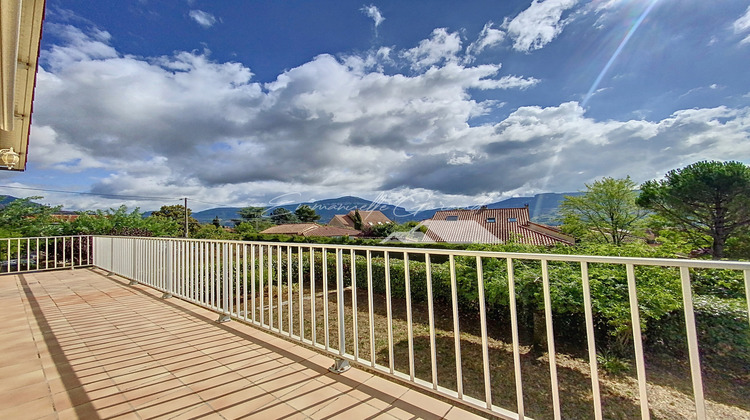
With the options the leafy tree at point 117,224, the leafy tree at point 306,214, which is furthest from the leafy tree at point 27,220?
the leafy tree at point 306,214

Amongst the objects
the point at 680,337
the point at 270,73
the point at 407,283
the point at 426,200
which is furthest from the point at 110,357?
the point at 426,200

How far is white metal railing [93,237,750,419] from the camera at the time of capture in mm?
1038

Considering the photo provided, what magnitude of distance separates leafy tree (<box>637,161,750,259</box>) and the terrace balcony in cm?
1330

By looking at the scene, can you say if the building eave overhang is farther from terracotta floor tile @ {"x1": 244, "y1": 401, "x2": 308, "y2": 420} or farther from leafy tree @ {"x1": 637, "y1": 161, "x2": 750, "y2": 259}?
leafy tree @ {"x1": 637, "y1": 161, "x2": 750, "y2": 259}

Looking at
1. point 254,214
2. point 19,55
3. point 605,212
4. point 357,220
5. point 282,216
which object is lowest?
point 605,212

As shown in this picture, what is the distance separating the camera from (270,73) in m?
9.72

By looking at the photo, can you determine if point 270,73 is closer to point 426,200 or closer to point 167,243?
point 167,243

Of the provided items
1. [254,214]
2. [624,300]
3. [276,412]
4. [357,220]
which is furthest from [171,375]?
[254,214]

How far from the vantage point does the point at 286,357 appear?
216 cm

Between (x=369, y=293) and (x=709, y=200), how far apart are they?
16645 mm

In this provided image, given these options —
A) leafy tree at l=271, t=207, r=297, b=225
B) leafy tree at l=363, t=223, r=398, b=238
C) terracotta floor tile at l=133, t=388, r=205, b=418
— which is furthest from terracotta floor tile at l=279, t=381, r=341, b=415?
leafy tree at l=271, t=207, r=297, b=225

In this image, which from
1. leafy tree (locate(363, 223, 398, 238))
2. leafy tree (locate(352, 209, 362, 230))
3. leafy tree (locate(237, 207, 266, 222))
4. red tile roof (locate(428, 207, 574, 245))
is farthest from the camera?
leafy tree (locate(352, 209, 362, 230))

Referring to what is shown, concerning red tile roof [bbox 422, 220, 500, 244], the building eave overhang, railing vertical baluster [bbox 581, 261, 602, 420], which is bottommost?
red tile roof [bbox 422, 220, 500, 244]

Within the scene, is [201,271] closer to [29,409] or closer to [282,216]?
[29,409]
